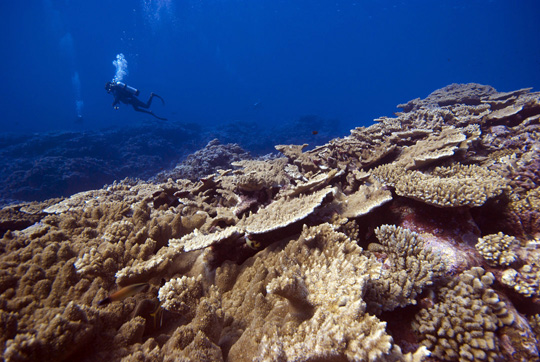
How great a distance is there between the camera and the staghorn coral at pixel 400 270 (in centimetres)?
217

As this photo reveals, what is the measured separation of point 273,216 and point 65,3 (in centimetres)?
13769

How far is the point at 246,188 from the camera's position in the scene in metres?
3.88

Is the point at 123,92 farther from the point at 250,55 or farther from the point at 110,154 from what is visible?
the point at 250,55

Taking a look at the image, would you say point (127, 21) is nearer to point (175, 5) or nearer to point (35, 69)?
point (175, 5)

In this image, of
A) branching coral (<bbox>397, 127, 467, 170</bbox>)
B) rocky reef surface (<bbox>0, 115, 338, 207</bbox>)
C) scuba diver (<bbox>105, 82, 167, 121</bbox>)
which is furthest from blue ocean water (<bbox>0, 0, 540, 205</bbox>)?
branching coral (<bbox>397, 127, 467, 170</bbox>)

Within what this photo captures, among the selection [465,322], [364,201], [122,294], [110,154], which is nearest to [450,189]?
[364,201]

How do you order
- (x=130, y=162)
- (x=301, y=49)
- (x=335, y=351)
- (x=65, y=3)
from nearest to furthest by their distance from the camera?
1. (x=335, y=351)
2. (x=130, y=162)
3. (x=65, y=3)
4. (x=301, y=49)

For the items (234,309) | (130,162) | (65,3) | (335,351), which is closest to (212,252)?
(234,309)

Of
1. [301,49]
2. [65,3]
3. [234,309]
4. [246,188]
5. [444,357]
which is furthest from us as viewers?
[301,49]

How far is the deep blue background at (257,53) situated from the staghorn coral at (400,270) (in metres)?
91.1

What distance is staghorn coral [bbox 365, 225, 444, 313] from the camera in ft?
7.13

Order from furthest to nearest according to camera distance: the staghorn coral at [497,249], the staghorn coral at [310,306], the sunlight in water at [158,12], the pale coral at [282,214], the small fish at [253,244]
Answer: the sunlight in water at [158,12], the small fish at [253,244], the pale coral at [282,214], the staghorn coral at [497,249], the staghorn coral at [310,306]

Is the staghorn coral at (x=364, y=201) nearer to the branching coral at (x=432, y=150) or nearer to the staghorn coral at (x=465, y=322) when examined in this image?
the staghorn coral at (x=465, y=322)

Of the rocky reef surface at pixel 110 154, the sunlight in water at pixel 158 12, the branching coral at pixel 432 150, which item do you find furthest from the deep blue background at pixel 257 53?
the branching coral at pixel 432 150
